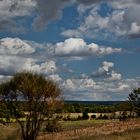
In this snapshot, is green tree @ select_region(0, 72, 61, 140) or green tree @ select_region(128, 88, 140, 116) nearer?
green tree @ select_region(0, 72, 61, 140)

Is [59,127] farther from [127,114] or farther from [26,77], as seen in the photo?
[127,114]

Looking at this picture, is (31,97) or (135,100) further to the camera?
(135,100)

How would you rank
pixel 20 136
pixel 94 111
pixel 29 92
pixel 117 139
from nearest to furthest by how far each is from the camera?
pixel 117 139 < pixel 29 92 < pixel 20 136 < pixel 94 111

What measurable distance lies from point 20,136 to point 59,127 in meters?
19.7

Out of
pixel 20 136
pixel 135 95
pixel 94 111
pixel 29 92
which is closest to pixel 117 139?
pixel 29 92

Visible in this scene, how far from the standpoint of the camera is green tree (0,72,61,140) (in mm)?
46281

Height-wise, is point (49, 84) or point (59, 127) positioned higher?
point (49, 84)

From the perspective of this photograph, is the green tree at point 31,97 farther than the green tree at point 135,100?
No

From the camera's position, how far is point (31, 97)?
46156mm

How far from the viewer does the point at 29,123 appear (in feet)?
155

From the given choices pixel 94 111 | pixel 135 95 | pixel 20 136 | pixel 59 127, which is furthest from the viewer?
pixel 94 111

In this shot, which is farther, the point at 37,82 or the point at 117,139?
the point at 37,82

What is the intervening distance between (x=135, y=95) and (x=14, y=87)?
6324 cm

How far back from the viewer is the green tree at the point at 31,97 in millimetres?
46281
